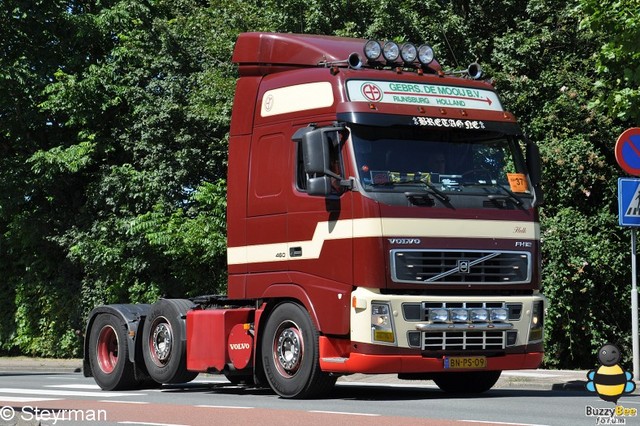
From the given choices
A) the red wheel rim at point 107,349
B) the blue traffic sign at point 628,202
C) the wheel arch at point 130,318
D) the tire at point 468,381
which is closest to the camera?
the tire at point 468,381

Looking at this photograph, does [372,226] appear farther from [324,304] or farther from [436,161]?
[436,161]

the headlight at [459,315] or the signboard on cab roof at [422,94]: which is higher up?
the signboard on cab roof at [422,94]

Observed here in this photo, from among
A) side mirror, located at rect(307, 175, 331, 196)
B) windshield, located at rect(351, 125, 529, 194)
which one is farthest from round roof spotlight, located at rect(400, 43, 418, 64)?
side mirror, located at rect(307, 175, 331, 196)

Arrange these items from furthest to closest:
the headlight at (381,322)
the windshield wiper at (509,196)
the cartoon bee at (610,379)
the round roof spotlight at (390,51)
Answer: the round roof spotlight at (390,51) < the windshield wiper at (509,196) < the headlight at (381,322) < the cartoon bee at (610,379)

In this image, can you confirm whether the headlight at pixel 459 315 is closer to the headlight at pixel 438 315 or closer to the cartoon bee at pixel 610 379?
the headlight at pixel 438 315

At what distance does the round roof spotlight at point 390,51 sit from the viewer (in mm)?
14953

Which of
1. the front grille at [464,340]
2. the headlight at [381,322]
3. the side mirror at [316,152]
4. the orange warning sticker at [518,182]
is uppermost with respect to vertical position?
the side mirror at [316,152]

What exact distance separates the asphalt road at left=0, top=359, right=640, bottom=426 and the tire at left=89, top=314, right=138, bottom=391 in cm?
33

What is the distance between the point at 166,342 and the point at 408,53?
501 cm

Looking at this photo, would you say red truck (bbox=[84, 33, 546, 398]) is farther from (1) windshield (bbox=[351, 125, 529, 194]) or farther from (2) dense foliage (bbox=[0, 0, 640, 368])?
(2) dense foliage (bbox=[0, 0, 640, 368])

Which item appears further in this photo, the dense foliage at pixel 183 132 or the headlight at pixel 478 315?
the dense foliage at pixel 183 132

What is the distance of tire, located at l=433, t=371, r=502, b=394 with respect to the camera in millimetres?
15352

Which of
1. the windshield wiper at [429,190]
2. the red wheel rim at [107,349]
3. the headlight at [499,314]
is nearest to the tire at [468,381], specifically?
the headlight at [499,314]

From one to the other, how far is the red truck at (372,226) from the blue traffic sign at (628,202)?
294cm
